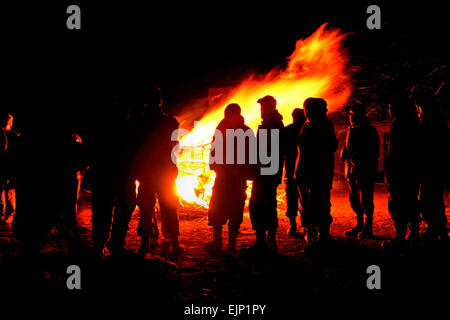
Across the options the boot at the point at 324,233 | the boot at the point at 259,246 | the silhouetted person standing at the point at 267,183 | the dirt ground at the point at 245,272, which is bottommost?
the dirt ground at the point at 245,272

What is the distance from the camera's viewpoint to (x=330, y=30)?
11.9 meters

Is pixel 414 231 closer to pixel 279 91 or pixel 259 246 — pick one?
pixel 259 246

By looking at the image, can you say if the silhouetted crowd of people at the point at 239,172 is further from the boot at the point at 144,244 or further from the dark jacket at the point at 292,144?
the dark jacket at the point at 292,144

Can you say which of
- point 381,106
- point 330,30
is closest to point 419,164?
point 330,30

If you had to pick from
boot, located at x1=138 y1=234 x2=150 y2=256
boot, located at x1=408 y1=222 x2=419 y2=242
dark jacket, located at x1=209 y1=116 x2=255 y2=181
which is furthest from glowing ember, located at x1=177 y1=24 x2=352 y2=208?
boot, located at x1=408 y1=222 x2=419 y2=242

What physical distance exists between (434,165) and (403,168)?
0.46m

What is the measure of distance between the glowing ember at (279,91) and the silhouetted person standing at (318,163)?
4.14 metres

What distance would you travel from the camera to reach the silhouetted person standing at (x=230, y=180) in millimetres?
5426

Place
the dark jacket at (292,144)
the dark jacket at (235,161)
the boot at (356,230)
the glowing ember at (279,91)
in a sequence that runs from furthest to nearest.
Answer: the glowing ember at (279,91)
the boot at (356,230)
the dark jacket at (292,144)
the dark jacket at (235,161)

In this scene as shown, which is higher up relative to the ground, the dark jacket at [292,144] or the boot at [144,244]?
the dark jacket at [292,144]

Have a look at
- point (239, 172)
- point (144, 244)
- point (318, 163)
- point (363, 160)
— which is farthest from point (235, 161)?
point (363, 160)

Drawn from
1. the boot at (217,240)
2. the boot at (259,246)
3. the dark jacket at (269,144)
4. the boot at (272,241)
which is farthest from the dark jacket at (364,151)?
the boot at (217,240)

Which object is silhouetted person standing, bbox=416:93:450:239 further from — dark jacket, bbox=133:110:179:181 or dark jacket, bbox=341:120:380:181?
dark jacket, bbox=133:110:179:181

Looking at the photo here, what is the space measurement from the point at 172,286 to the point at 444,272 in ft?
11.2
